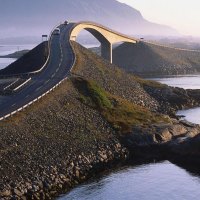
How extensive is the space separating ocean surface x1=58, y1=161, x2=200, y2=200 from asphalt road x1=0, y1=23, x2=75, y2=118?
13.8 m

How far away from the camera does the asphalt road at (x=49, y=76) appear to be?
6956cm

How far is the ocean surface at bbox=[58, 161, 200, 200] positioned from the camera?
180 ft

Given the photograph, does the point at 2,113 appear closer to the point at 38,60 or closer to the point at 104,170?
the point at 104,170

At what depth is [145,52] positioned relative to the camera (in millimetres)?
197250

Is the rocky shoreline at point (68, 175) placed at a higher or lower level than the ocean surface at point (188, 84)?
lower

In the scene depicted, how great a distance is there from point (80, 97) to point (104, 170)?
63.4 ft

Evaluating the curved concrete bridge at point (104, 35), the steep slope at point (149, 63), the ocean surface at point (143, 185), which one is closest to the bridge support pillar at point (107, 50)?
the curved concrete bridge at point (104, 35)

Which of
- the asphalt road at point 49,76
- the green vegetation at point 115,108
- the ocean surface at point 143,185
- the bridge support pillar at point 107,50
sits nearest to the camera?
the ocean surface at point 143,185

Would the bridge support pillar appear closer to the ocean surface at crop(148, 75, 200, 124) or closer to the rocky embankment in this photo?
the ocean surface at crop(148, 75, 200, 124)

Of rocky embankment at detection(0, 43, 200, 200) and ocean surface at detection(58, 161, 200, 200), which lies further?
ocean surface at detection(58, 161, 200, 200)

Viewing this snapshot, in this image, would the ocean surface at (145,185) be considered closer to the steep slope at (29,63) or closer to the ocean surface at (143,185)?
the ocean surface at (143,185)

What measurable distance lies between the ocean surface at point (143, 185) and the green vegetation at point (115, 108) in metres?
11.2

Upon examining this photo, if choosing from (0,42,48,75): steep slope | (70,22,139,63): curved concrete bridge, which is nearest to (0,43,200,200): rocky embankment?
(0,42,48,75): steep slope

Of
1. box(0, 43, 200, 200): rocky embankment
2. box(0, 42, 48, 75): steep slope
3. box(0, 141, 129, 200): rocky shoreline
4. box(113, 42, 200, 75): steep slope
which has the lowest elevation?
box(0, 141, 129, 200): rocky shoreline
